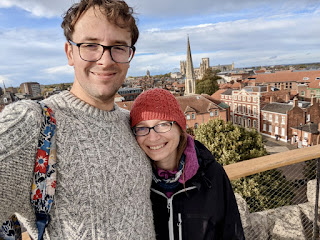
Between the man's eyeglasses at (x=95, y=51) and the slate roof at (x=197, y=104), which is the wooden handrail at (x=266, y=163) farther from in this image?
the slate roof at (x=197, y=104)

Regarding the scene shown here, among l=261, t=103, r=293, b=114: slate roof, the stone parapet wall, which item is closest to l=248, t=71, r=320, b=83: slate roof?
l=261, t=103, r=293, b=114: slate roof

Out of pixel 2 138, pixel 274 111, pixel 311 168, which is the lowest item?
pixel 274 111

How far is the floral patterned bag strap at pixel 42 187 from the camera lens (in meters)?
1.11

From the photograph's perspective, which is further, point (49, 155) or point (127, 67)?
point (127, 67)

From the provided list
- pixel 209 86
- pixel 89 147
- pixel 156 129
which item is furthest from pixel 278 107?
pixel 89 147

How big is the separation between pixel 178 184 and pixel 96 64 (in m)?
1.09

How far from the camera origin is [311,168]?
3.33m

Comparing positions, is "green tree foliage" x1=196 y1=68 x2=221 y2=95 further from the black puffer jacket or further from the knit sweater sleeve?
the knit sweater sleeve

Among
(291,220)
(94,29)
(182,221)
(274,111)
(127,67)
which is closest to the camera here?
(94,29)

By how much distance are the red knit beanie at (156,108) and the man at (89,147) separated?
0.51 feet

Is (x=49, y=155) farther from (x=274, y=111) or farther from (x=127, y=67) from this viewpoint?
(x=274, y=111)

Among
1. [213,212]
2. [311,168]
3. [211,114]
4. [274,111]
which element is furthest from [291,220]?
[274,111]

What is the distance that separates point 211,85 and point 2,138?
5052cm

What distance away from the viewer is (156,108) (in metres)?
1.79
